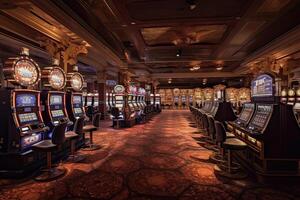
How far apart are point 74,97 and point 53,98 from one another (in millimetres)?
918

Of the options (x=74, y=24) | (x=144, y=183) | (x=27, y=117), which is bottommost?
(x=144, y=183)

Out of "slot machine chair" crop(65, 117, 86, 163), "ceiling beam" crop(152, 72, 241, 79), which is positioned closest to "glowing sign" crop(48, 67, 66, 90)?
"slot machine chair" crop(65, 117, 86, 163)

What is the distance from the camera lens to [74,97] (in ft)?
17.3

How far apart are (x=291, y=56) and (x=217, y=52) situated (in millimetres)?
3319

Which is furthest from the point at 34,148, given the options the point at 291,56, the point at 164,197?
the point at 291,56

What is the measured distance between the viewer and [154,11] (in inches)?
173

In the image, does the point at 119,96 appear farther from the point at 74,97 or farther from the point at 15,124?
the point at 15,124

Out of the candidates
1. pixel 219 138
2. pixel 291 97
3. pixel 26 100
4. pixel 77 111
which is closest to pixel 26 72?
pixel 26 100

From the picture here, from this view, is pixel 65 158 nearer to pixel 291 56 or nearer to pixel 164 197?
pixel 164 197

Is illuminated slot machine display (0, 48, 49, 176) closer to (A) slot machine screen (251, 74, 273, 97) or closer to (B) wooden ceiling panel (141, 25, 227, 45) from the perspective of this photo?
(B) wooden ceiling panel (141, 25, 227, 45)

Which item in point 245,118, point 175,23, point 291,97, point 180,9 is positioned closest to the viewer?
point 245,118

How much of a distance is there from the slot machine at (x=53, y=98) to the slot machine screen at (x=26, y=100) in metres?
0.46

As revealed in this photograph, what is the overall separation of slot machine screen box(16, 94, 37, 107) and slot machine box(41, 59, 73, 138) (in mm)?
461

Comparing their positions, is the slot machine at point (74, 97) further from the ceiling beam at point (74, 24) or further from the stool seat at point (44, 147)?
the stool seat at point (44, 147)
